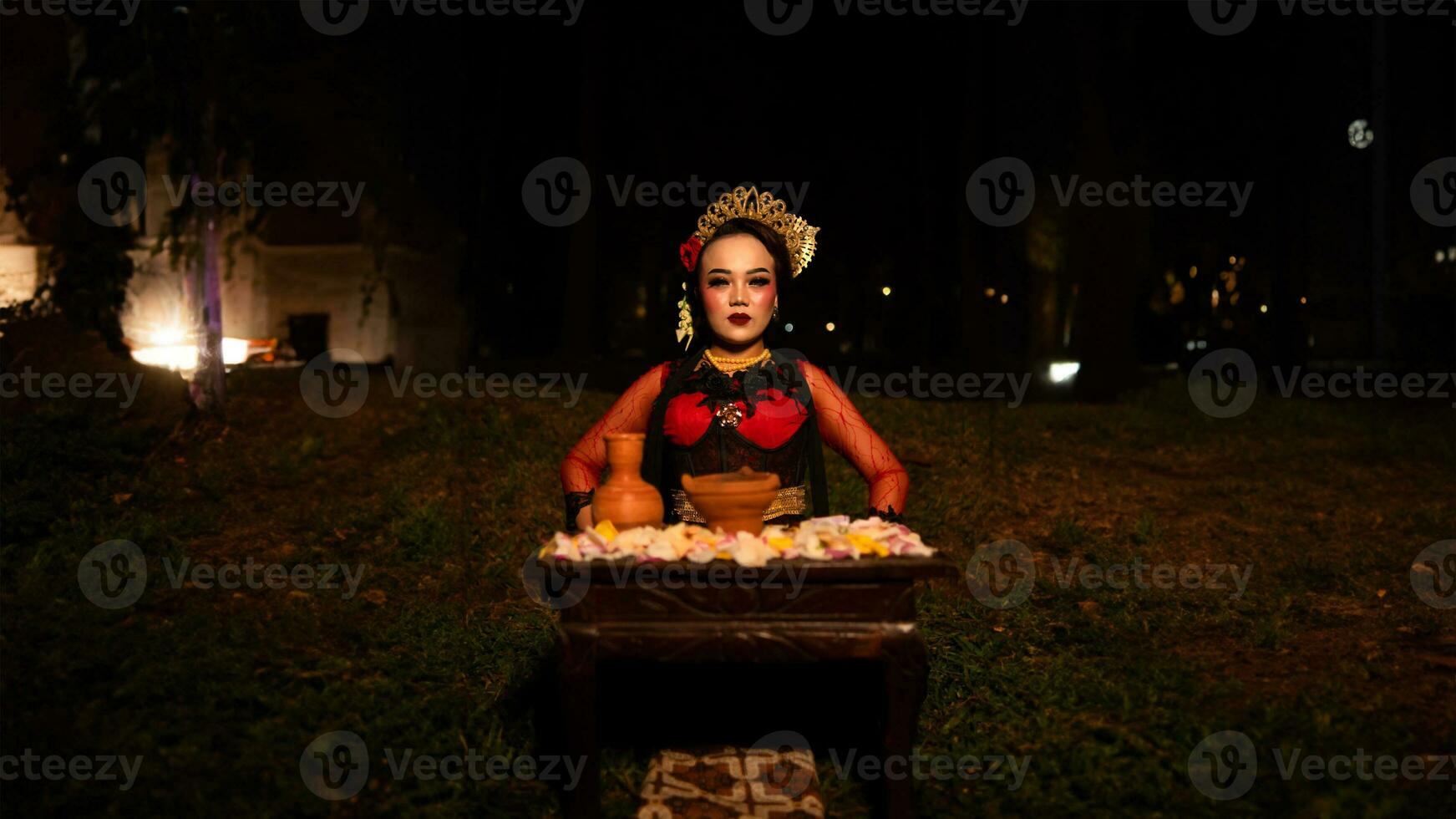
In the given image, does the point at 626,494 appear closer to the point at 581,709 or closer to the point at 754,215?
the point at 581,709

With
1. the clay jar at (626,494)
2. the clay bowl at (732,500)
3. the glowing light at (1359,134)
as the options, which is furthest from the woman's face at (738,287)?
the glowing light at (1359,134)

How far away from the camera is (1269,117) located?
1952cm

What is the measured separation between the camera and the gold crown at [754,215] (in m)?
4.50

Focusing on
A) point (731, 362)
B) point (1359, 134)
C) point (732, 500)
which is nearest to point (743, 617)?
point (732, 500)

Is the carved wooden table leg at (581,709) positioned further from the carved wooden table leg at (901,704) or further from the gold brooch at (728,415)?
the gold brooch at (728,415)

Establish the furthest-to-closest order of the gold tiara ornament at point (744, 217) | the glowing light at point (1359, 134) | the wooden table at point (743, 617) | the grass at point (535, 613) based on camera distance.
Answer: the glowing light at point (1359, 134) < the gold tiara ornament at point (744, 217) < the grass at point (535, 613) < the wooden table at point (743, 617)

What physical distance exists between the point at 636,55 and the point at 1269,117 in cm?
1280

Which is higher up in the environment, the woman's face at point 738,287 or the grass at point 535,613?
the woman's face at point 738,287

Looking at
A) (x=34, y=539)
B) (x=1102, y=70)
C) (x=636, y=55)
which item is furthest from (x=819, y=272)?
(x=34, y=539)

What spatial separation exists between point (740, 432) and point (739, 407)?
113mm

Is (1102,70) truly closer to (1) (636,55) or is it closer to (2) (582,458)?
(1) (636,55)

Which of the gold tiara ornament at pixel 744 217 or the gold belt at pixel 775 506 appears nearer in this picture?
the gold belt at pixel 775 506

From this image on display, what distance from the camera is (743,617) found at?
337cm

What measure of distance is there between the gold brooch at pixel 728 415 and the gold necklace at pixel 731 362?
7.9 inches
